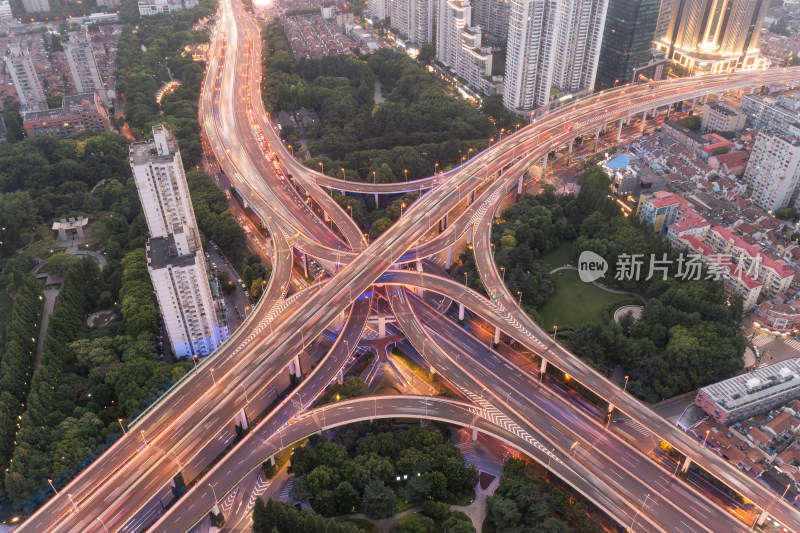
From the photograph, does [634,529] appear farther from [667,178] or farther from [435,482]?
[667,178]

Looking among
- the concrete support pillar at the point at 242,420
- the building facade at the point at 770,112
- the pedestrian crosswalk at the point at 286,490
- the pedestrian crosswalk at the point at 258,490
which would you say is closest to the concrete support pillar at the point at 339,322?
the concrete support pillar at the point at 242,420

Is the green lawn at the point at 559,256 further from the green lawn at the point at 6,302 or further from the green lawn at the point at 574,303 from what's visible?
the green lawn at the point at 6,302

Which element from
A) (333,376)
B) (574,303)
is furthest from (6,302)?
(574,303)

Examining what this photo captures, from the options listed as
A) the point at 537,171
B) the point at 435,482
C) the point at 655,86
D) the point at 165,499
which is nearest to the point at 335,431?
the point at 435,482

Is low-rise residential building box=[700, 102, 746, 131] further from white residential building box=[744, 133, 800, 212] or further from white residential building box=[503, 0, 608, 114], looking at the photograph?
white residential building box=[503, 0, 608, 114]

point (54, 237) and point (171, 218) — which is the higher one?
point (171, 218)

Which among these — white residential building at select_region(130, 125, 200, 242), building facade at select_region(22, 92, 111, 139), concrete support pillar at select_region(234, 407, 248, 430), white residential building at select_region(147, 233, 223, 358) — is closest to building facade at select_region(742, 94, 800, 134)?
white residential building at select_region(130, 125, 200, 242)

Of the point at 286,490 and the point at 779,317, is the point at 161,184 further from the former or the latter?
the point at 779,317
